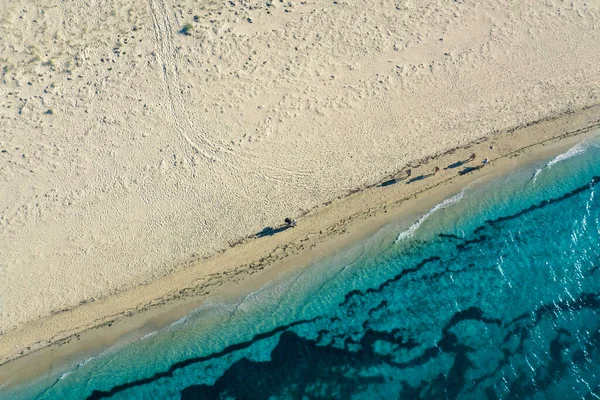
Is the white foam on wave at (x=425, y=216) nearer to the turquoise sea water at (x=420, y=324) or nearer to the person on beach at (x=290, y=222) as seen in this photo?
the turquoise sea water at (x=420, y=324)

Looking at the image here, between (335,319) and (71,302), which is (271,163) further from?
(71,302)

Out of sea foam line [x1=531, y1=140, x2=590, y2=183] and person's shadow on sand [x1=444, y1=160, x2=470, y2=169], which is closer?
person's shadow on sand [x1=444, y1=160, x2=470, y2=169]

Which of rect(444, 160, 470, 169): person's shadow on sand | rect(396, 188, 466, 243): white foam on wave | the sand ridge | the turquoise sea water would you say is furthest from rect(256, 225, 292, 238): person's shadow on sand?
rect(444, 160, 470, 169): person's shadow on sand

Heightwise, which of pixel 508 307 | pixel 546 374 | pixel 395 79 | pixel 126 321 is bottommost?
pixel 546 374

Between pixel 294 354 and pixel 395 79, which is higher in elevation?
pixel 395 79

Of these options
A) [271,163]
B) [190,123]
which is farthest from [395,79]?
[190,123]

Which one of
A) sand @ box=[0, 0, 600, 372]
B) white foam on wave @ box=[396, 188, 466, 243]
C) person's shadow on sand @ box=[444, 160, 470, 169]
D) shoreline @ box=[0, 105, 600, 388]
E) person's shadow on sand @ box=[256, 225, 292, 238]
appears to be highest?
sand @ box=[0, 0, 600, 372]

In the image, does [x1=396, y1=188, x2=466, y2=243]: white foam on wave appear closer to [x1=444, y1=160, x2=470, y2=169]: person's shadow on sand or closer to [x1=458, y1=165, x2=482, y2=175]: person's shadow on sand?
[x1=458, y1=165, x2=482, y2=175]: person's shadow on sand
